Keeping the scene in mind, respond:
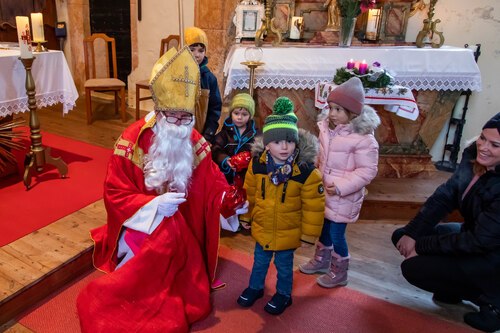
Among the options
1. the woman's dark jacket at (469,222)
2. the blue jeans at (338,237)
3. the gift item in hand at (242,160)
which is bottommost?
the blue jeans at (338,237)

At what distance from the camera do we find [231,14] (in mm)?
5152

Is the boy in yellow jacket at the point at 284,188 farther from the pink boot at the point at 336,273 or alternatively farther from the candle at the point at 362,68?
the candle at the point at 362,68

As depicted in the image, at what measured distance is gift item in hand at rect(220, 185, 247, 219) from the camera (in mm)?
2252

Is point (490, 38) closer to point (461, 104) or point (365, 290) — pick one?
point (461, 104)

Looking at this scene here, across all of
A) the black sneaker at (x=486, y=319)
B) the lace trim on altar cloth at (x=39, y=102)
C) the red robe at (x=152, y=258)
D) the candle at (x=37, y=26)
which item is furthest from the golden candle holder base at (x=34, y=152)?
the black sneaker at (x=486, y=319)

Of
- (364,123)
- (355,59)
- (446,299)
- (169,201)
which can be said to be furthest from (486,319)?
(355,59)

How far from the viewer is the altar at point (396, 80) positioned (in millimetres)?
4020

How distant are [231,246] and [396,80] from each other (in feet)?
7.47

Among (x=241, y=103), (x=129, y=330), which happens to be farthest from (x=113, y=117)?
(x=129, y=330)

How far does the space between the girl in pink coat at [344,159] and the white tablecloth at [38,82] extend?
8.07 ft

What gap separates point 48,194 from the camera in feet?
11.1

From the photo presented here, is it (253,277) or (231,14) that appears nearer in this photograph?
(253,277)

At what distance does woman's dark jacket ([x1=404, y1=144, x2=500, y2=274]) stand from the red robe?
4.09ft

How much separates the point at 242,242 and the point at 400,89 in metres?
1.91
